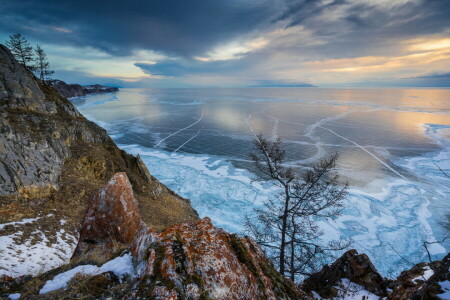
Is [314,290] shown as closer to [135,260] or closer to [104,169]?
[135,260]

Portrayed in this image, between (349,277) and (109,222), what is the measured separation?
7.08 meters

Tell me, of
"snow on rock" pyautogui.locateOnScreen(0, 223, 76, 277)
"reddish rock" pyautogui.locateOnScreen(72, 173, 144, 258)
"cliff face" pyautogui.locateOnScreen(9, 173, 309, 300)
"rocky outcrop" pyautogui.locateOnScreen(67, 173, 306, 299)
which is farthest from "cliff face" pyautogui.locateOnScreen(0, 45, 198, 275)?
"rocky outcrop" pyautogui.locateOnScreen(67, 173, 306, 299)

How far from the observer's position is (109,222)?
6.36m

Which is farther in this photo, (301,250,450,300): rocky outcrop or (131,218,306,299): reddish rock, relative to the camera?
(301,250,450,300): rocky outcrop

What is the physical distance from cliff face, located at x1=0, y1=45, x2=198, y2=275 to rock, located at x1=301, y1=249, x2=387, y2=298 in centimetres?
762

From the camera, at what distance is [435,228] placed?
1394 centimetres

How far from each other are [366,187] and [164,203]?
1730 cm

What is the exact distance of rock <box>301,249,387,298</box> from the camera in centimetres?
585

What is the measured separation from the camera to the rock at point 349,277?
19.2 ft

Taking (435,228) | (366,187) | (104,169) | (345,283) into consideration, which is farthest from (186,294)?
(366,187)

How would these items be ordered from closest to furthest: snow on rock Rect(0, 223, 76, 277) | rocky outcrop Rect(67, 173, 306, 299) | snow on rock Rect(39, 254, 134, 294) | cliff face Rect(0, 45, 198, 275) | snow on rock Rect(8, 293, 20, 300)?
rocky outcrop Rect(67, 173, 306, 299)
snow on rock Rect(8, 293, 20, 300)
snow on rock Rect(39, 254, 134, 294)
snow on rock Rect(0, 223, 76, 277)
cliff face Rect(0, 45, 198, 275)

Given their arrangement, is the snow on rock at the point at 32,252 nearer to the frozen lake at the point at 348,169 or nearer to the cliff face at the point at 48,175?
the cliff face at the point at 48,175

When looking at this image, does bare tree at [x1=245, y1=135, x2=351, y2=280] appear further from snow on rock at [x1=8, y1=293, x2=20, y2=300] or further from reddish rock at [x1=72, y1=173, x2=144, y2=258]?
snow on rock at [x1=8, y1=293, x2=20, y2=300]

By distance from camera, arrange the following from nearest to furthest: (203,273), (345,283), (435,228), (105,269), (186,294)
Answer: (186,294) → (203,273) → (105,269) → (345,283) → (435,228)
